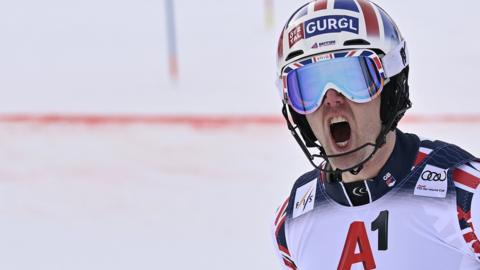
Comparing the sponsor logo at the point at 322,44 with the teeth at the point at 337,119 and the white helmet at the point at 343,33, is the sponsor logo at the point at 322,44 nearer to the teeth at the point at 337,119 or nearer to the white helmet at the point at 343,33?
the white helmet at the point at 343,33

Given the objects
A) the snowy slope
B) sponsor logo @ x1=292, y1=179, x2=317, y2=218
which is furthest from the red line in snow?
sponsor logo @ x1=292, y1=179, x2=317, y2=218

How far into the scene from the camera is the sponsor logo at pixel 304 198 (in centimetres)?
247

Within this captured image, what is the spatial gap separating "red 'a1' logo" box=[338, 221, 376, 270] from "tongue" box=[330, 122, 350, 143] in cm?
24

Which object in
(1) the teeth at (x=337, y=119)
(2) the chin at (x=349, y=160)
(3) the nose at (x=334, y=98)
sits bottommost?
(2) the chin at (x=349, y=160)

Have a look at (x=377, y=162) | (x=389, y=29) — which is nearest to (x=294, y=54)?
(x=389, y=29)

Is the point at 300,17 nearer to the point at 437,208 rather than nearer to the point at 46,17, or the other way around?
the point at 437,208

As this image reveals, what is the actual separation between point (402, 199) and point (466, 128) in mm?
4852

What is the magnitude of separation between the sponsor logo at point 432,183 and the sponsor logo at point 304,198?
1.10ft

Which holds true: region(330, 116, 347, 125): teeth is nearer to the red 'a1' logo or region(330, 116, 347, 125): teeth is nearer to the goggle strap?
the goggle strap

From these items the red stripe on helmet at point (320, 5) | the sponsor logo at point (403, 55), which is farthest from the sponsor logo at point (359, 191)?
the red stripe on helmet at point (320, 5)

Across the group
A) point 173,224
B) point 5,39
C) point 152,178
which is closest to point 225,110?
point 152,178

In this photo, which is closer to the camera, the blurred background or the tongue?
the tongue

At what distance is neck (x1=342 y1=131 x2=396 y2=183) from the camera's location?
2301 millimetres

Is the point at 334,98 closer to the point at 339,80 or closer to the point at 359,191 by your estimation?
the point at 339,80
